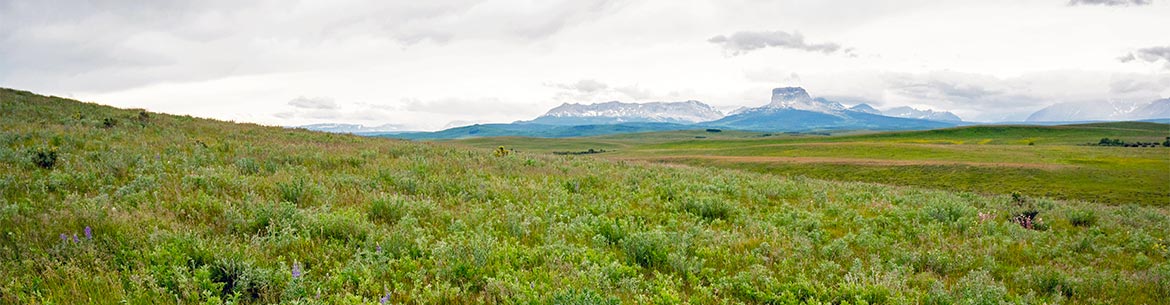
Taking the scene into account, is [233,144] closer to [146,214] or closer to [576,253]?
[146,214]

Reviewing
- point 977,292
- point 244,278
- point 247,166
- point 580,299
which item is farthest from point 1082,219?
point 247,166

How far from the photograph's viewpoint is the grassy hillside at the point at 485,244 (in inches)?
192

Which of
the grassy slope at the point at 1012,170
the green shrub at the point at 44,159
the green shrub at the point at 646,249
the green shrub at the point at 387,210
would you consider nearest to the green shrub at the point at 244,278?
the green shrub at the point at 387,210

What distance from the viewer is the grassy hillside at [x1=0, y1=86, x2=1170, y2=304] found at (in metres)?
4.88

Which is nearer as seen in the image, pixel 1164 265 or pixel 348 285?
pixel 348 285

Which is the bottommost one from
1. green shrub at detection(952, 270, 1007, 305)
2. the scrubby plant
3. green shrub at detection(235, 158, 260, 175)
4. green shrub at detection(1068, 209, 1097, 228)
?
green shrub at detection(1068, 209, 1097, 228)

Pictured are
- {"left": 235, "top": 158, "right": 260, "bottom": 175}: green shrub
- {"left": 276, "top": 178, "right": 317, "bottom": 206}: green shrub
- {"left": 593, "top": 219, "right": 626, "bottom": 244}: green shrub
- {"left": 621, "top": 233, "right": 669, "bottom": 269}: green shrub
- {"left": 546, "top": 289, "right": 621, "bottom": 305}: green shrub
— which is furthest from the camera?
{"left": 235, "top": 158, "right": 260, "bottom": 175}: green shrub

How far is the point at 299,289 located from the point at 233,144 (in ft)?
44.9

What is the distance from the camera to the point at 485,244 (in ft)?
20.5

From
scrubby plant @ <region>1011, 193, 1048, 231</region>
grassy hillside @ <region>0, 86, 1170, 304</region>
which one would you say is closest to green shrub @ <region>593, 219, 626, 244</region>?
grassy hillside @ <region>0, 86, 1170, 304</region>

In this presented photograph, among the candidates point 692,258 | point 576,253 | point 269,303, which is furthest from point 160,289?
point 692,258

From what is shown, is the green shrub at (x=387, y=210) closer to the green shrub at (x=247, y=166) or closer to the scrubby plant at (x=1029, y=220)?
the green shrub at (x=247, y=166)

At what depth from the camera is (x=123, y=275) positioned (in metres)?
4.64

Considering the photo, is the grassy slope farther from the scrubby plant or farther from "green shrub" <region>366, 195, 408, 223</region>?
"green shrub" <region>366, 195, 408, 223</region>
